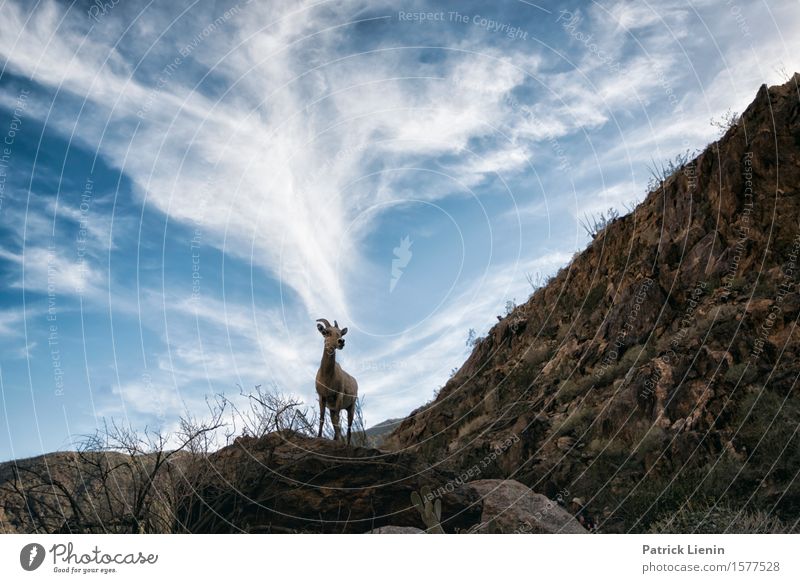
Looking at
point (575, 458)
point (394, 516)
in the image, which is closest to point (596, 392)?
point (575, 458)

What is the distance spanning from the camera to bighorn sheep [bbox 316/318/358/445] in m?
16.2

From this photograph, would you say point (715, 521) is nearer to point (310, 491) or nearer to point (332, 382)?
point (310, 491)

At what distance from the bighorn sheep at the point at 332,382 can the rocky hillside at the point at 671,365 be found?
6.12 m

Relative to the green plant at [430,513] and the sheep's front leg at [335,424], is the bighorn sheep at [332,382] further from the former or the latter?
the green plant at [430,513]

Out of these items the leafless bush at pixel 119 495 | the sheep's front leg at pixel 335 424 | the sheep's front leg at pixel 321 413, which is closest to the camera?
the leafless bush at pixel 119 495

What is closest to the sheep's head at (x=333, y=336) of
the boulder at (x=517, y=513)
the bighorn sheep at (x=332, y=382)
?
the bighorn sheep at (x=332, y=382)

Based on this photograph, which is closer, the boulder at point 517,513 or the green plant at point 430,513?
the green plant at point 430,513

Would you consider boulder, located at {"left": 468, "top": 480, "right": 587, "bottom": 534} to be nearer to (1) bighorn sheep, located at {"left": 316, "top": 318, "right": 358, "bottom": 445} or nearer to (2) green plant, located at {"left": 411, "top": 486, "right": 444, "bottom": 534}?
(2) green plant, located at {"left": 411, "top": 486, "right": 444, "bottom": 534}

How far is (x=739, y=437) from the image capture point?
1541 centimetres

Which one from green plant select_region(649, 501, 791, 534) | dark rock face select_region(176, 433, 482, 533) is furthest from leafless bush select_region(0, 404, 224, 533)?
green plant select_region(649, 501, 791, 534)

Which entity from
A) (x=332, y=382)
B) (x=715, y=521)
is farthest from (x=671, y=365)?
(x=332, y=382)

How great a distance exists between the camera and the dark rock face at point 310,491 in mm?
12453
